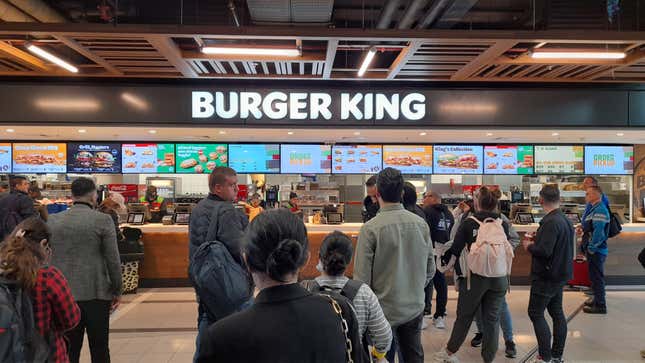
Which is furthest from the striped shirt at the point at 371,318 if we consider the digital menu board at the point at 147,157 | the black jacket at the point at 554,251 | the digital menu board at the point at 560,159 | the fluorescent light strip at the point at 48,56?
the digital menu board at the point at 560,159

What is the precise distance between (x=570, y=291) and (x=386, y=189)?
5626mm

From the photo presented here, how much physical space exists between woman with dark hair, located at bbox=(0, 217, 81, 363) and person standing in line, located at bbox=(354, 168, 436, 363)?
1.48m

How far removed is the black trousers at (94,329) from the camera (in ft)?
9.59

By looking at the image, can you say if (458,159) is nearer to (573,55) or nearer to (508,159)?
(508,159)

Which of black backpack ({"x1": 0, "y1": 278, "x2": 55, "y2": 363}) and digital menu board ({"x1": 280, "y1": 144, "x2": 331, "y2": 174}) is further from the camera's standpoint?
digital menu board ({"x1": 280, "y1": 144, "x2": 331, "y2": 174})

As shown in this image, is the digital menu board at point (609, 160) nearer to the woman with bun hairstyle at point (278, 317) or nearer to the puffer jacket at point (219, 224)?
the puffer jacket at point (219, 224)

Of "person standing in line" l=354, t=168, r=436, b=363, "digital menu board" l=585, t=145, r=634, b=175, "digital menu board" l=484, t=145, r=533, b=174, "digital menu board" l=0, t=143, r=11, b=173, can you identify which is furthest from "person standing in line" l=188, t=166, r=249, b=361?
"digital menu board" l=585, t=145, r=634, b=175

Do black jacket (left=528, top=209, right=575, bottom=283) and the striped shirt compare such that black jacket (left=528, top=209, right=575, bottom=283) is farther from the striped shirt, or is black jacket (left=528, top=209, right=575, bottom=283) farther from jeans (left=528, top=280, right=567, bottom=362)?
the striped shirt

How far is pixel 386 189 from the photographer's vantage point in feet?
8.52

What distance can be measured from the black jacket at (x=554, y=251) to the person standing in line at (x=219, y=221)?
2.35 m

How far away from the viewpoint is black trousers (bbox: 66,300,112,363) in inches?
115

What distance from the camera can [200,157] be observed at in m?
8.30

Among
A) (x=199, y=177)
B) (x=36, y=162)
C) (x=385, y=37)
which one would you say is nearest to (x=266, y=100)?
(x=385, y=37)

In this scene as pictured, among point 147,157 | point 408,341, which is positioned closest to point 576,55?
point 408,341
